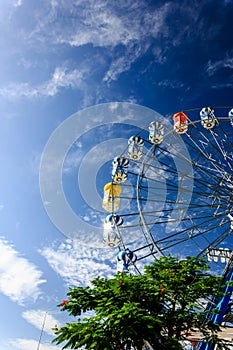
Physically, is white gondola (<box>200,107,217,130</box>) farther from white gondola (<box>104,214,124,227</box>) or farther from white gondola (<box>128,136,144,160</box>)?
white gondola (<box>104,214,124,227</box>)

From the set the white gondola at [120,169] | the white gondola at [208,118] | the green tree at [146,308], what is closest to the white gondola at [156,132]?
the white gondola at [120,169]

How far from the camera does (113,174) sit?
1756 centimetres

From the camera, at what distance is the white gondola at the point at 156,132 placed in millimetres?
17234

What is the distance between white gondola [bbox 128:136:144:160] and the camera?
683 inches

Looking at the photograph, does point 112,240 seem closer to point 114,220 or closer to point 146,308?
point 114,220

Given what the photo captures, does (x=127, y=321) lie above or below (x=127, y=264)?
below

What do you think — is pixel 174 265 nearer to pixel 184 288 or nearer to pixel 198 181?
pixel 184 288

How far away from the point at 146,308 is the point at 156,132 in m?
9.77

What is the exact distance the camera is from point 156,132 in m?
17.5

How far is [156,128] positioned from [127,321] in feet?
36.1

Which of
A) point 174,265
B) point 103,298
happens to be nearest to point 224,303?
point 174,265

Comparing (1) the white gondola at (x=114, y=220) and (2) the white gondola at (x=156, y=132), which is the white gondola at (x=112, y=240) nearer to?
(1) the white gondola at (x=114, y=220)

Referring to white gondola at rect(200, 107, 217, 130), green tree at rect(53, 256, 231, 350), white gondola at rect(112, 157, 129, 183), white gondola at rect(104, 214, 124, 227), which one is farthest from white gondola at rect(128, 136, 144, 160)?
green tree at rect(53, 256, 231, 350)

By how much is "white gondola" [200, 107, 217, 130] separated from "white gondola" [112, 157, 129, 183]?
15.0 feet
